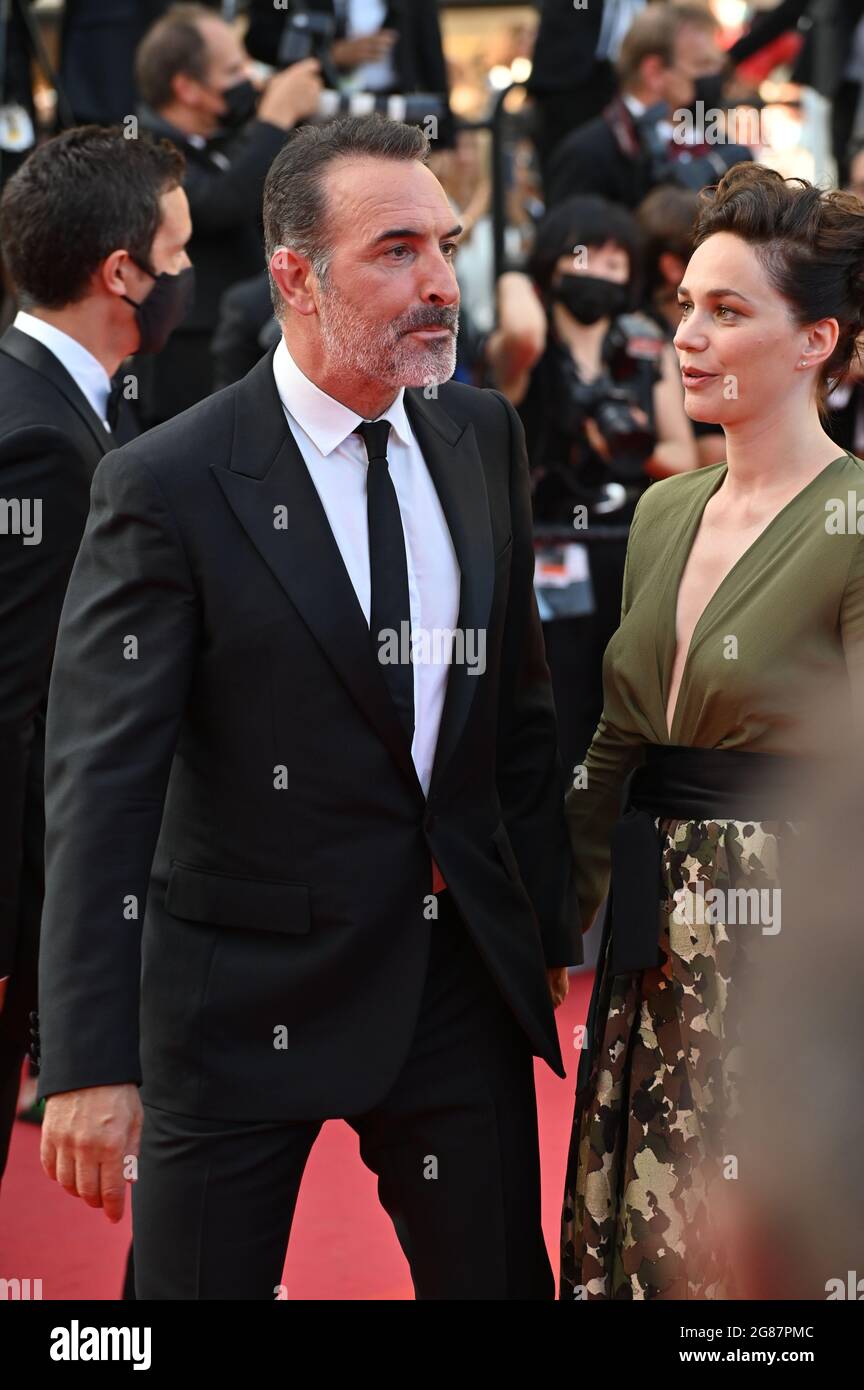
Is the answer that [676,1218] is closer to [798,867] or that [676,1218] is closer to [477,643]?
[798,867]

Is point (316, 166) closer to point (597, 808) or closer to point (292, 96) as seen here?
point (597, 808)

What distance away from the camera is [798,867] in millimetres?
2191

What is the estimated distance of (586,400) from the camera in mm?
4797

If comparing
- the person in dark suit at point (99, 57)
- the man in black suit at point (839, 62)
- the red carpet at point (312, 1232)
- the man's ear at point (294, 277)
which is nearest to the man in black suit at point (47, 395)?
the red carpet at point (312, 1232)

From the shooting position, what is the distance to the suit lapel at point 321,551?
2.09 metres

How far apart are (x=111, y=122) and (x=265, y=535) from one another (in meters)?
4.12

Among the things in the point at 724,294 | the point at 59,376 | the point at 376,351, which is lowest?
the point at 376,351

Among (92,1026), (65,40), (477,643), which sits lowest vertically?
(92,1026)

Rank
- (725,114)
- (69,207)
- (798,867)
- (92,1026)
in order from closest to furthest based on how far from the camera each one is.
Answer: (92,1026)
(798,867)
(69,207)
(725,114)

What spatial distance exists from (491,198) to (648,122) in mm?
550

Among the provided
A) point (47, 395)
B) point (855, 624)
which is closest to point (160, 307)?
point (47, 395)

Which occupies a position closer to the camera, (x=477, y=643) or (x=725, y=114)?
(x=477, y=643)

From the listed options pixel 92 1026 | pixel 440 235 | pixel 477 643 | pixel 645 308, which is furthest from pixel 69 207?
pixel 645 308

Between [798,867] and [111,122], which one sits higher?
[111,122]
